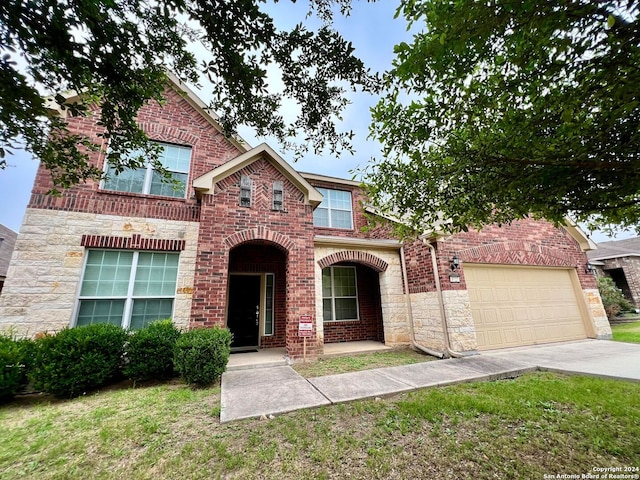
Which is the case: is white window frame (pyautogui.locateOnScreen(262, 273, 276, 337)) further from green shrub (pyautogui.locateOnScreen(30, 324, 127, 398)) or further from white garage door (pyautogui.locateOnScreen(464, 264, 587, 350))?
white garage door (pyautogui.locateOnScreen(464, 264, 587, 350))

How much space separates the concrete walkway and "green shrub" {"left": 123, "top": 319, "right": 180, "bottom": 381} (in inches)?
47.5

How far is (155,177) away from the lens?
694 cm

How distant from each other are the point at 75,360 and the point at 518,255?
11211 millimetres

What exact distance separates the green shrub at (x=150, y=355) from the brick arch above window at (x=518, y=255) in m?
7.54

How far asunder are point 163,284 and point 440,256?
285 inches

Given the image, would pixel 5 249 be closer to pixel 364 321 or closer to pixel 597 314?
pixel 364 321

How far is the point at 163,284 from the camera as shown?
6359 millimetres

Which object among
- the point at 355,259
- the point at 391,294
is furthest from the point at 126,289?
the point at 391,294

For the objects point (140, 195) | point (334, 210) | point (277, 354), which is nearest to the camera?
point (140, 195)

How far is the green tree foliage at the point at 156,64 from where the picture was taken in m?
2.53

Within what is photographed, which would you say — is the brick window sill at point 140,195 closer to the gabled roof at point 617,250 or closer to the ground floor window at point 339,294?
the ground floor window at point 339,294

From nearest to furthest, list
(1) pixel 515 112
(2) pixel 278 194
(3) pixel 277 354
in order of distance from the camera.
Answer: (1) pixel 515 112, (3) pixel 277 354, (2) pixel 278 194

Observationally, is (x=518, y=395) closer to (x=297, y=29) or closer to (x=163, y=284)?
(x=297, y=29)

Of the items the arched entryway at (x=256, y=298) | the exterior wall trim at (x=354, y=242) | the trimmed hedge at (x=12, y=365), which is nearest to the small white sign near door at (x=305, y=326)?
the arched entryway at (x=256, y=298)
